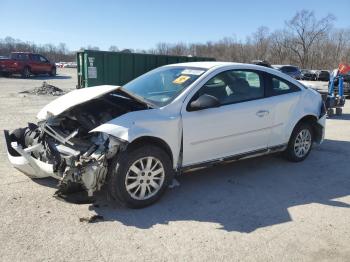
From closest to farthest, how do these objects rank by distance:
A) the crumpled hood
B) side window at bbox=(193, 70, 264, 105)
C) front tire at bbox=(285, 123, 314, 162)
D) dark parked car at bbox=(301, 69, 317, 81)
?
the crumpled hood < side window at bbox=(193, 70, 264, 105) < front tire at bbox=(285, 123, 314, 162) < dark parked car at bbox=(301, 69, 317, 81)

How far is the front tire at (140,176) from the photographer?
4203 millimetres

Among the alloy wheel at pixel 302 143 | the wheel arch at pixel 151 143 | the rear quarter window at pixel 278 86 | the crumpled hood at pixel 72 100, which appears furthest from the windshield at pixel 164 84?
the alloy wheel at pixel 302 143

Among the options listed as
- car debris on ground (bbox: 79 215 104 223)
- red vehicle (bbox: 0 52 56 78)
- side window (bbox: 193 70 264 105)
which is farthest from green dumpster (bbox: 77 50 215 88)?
red vehicle (bbox: 0 52 56 78)

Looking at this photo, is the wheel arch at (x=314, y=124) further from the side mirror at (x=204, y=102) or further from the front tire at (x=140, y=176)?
the front tire at (x=140, y=176)

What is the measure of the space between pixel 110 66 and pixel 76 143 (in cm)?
604

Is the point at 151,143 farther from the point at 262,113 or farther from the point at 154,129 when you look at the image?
the point at 262,113

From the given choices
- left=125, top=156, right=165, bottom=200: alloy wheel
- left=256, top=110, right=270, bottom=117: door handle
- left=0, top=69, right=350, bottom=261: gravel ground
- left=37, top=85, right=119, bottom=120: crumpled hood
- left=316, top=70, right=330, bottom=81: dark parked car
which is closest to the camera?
left=0, top=69, right=350, bottom=261: gravel ground

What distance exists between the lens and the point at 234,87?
17.6 ft

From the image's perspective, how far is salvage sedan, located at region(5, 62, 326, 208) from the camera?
4219mm

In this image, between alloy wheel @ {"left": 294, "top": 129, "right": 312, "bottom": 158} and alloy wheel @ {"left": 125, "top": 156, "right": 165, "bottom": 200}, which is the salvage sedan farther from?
alloy wheel @ {"left": 294, "top": 129, "right": 312, "bottom": 158}

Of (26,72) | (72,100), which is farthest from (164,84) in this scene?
(26,72)

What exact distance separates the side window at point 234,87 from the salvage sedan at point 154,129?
0.5 inches

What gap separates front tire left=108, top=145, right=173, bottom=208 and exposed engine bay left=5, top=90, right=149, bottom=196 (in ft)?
0.41

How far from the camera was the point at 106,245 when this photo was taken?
11.7 feet
